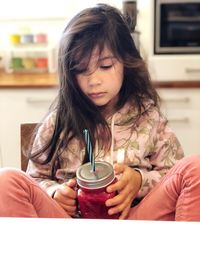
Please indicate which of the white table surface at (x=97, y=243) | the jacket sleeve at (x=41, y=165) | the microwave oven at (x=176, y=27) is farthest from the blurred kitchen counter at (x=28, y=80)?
the white table surface at (x=97, y=243)

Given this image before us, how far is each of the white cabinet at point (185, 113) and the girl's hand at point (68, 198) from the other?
2.94 ft

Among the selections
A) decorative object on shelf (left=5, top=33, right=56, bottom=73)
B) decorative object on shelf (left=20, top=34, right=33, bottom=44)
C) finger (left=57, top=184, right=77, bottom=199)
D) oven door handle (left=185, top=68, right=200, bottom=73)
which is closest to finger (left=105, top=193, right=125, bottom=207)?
finger (left=57, top=184, right=77, bottom=199)

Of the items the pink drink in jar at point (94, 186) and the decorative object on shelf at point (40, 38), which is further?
the decorative object on shelf at point (40, 38)

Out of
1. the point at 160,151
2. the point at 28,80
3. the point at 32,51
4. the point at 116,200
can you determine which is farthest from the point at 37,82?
the point at 116,200

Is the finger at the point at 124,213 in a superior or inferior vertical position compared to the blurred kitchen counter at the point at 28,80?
inferior

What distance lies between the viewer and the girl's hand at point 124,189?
86 cm

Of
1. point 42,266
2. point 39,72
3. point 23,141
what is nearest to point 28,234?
point 42,266

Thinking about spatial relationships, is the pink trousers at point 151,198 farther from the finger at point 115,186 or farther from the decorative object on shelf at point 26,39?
the decorative object on shelf at point 26,39

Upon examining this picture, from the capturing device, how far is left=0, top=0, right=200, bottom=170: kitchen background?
5.78 feet

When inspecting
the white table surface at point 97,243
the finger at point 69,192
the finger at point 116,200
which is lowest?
the finger at point 69,192

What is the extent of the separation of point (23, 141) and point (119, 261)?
776 mm

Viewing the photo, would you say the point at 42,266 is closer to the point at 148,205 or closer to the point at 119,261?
the point at 119,261

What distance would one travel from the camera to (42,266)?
1.78ft

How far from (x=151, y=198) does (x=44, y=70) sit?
128 centimetres
